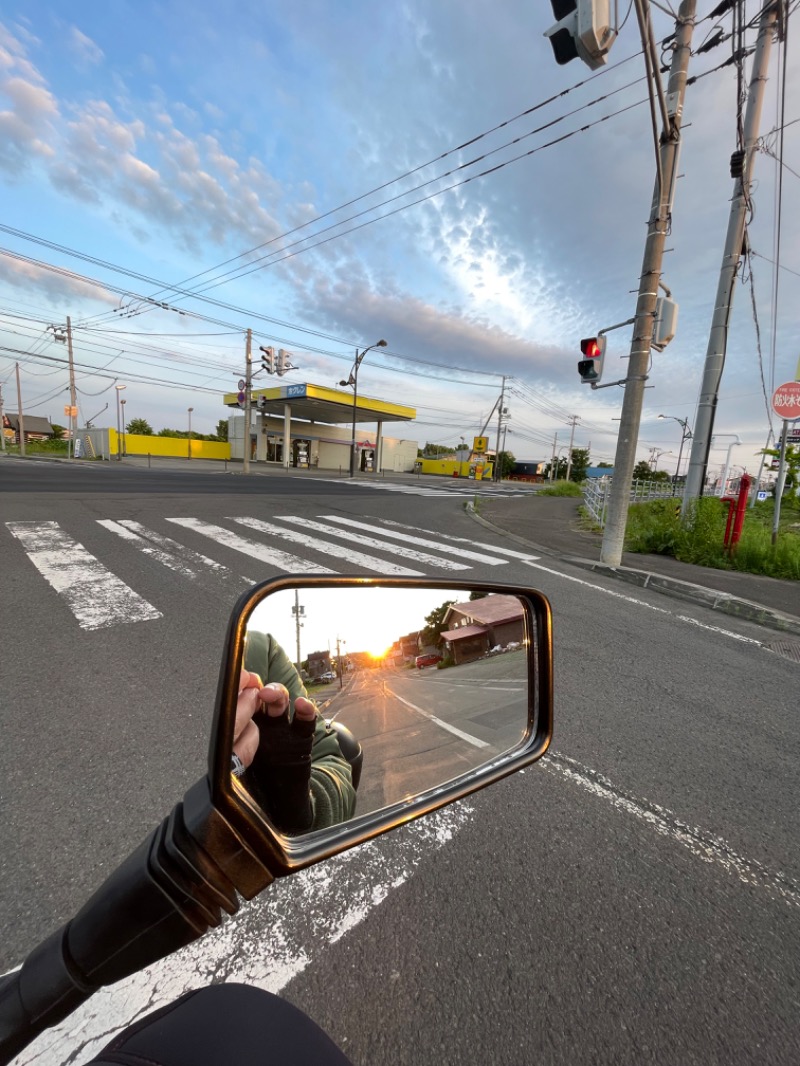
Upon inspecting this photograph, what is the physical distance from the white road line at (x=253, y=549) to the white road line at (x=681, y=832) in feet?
12.3

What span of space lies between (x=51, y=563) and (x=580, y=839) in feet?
21.5

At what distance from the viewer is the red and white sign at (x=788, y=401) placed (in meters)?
8.88

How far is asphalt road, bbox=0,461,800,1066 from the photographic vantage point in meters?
1.41

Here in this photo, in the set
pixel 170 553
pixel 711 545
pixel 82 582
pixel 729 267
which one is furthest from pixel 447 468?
pixel 82 582

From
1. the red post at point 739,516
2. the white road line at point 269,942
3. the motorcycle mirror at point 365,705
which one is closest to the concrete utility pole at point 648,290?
the red post at point 739,516

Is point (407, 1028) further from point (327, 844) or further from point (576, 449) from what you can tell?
point (576, 449)

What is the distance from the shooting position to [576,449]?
96500 millimetres

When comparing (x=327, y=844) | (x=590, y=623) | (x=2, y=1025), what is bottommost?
(x=590, y=623)

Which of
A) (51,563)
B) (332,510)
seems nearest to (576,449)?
(332,510)

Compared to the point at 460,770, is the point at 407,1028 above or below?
below

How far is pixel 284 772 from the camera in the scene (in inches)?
33.2

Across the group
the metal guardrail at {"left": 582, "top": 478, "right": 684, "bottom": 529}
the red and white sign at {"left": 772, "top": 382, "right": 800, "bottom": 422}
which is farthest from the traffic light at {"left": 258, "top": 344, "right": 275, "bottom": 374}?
the red and white sign at {"left": 772, "top": 382, "right": 800, "bottom": 422}

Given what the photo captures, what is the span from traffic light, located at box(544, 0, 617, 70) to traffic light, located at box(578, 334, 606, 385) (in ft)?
12.8

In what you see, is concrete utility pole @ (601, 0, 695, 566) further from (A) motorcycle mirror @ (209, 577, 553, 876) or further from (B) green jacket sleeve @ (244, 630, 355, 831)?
(B) green jacket sleeve @ (244, 630, 355, 831)
